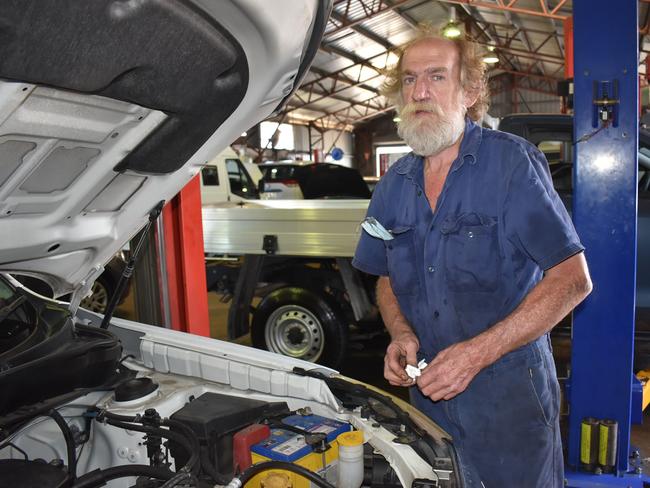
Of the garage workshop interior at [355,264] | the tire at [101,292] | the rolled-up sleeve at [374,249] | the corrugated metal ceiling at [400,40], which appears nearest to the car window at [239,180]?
the tire at [101,292]

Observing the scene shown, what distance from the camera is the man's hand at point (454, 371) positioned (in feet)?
5.25

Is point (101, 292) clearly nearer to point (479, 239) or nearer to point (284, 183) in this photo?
point (284, 183)

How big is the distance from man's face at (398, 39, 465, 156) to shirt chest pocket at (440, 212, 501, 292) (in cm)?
27

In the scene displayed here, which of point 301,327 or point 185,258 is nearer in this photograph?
point 185,258

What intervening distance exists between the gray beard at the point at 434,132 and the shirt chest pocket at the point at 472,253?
0.80ft

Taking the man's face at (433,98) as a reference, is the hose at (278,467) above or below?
below

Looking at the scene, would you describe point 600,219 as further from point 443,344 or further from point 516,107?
point 516,107

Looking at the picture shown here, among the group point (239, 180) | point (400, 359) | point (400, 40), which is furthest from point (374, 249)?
point (400, 40)

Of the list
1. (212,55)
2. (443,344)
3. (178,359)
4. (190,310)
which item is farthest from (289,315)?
(212,55)

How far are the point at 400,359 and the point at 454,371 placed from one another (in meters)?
0.29

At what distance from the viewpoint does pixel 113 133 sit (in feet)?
4.61

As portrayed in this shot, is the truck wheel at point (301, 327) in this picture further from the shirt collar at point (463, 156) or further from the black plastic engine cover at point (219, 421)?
the black plastic engine cover at point (219, 421)

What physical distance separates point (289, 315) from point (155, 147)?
10.2 feet

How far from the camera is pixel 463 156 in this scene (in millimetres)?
1832
